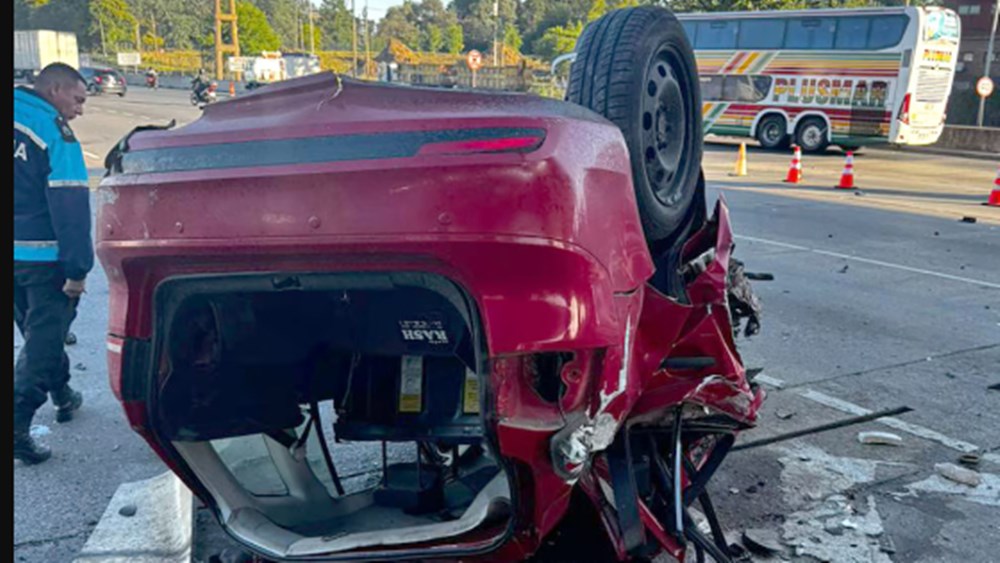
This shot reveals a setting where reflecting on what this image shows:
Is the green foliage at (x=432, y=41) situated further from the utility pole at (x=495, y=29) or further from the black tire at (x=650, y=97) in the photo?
the black tire at (x=650, y=97)

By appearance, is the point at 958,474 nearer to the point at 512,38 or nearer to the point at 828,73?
the point at 828,73

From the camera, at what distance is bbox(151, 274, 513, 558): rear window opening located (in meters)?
2.40

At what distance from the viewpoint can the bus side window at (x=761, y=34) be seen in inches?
922

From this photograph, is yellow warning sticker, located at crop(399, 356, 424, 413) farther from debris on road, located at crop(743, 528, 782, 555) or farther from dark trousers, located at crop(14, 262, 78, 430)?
dark trousers, located at crop(14, 262, 78, 430)

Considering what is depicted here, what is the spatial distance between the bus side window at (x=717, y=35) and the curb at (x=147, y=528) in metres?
23.6

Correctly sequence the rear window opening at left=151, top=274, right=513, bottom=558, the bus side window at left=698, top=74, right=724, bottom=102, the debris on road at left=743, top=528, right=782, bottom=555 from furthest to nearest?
the bus side window at left=698, top=74, right=724, bottom=102
the debris on road at left=743, top=528, right=782, bottom=555
the rear window opening at left=151, top=274, right=513, bottom=558

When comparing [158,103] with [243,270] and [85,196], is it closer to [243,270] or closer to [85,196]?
[85,196]

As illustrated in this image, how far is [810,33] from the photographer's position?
22.7 meters

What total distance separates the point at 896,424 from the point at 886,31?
19.9 metres

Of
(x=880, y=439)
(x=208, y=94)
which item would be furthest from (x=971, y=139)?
(x=880, y=439)

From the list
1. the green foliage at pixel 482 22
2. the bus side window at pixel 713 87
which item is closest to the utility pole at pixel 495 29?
the green foliage at pixel 482 22

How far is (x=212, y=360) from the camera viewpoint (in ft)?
8.57

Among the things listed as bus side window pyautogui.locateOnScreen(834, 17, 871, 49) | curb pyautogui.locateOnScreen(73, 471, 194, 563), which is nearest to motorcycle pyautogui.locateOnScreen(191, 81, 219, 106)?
curb pyautogui.locateOnScreen(73, 471, 194, 563)

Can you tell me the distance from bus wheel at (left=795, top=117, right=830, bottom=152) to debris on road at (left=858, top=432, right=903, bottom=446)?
20.4 meters
